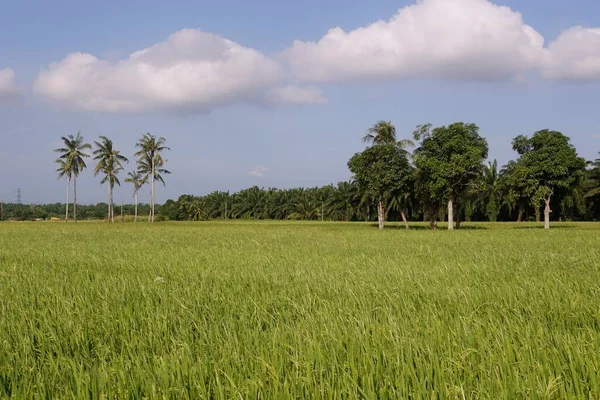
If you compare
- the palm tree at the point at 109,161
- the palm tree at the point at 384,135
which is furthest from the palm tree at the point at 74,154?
the palm tree at the point at 384,135

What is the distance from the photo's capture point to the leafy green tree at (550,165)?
41344mm

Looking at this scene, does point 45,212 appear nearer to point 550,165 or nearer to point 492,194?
point 492,194

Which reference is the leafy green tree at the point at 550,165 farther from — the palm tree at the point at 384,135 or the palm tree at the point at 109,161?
the palm tree at the point at 109,161

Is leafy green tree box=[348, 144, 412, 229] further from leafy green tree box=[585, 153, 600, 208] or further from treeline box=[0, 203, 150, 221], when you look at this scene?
treeline box=[0, 203, 150, 221]

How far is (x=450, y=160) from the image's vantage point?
41.3 meters

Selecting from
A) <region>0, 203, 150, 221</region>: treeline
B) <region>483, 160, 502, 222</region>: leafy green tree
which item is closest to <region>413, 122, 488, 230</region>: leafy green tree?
<region>483, 160, 502, 222</region>: leafy green tree

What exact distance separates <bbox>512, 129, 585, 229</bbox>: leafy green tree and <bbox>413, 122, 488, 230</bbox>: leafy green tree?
14.7ft

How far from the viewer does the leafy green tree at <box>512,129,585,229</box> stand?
41344 mm

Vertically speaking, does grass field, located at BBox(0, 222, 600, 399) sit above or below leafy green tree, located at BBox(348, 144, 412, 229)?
below

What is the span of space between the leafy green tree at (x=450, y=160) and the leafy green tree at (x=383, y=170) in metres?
1.56

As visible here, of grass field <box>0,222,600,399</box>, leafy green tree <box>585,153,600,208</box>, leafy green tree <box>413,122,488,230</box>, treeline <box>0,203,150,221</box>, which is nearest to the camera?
grass field <box>0,222,600,399</box>

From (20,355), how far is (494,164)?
245 ft

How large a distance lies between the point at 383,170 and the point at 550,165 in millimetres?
14766

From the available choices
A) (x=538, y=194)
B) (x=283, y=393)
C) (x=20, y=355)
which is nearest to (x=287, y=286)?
(x=20, y=355)
